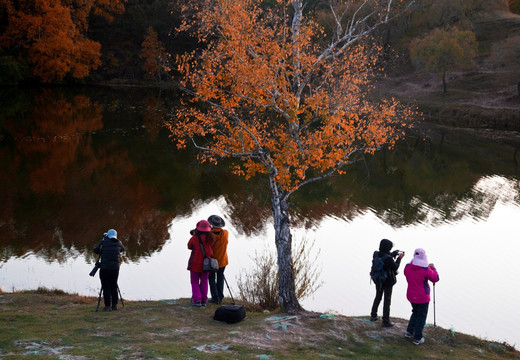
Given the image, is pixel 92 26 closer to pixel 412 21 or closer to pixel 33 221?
pixel 412 21

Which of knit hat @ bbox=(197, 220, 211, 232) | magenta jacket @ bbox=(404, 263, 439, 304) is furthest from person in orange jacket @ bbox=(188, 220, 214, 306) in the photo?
magenta jacket @ bbox=(404, 263, 439, 304)

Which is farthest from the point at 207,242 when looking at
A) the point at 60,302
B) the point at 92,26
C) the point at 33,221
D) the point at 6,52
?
the point at 92,26

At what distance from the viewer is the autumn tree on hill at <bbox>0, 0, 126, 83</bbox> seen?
68.0m

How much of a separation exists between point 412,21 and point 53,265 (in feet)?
276

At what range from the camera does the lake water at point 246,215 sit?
16.7 meters

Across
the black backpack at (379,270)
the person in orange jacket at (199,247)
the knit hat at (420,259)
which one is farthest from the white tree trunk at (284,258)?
the knit hat at (420,259)

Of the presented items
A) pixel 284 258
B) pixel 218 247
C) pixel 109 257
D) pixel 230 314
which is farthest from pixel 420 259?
pixel 109 257

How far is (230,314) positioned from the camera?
34.7ft

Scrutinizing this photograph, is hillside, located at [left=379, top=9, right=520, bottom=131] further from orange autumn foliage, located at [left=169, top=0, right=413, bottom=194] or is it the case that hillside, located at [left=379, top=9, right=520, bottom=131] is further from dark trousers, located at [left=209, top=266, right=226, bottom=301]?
dark trousers, located at [left=209, top=266, right=226, bottom=301]

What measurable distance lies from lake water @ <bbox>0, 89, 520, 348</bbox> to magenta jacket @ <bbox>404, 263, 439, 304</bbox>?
5.35m

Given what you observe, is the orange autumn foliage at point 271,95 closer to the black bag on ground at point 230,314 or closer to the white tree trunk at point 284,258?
the white tree trunk at point 284,258

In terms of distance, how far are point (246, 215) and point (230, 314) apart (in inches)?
548

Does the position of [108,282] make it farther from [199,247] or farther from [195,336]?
[195,336]

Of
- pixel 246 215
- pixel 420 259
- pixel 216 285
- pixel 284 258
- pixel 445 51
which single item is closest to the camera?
pixel 420 259
